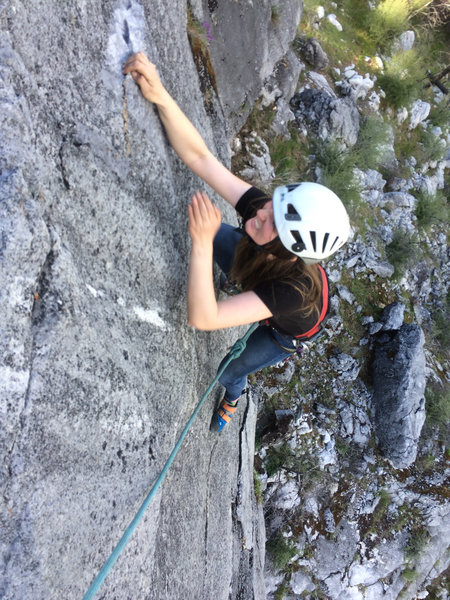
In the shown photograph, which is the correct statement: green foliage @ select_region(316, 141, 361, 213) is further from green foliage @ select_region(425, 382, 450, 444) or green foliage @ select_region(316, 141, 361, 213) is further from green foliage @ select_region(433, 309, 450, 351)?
green foliage @ select_region(425, 382, 450, 444)

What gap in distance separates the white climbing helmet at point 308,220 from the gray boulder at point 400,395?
4.10m

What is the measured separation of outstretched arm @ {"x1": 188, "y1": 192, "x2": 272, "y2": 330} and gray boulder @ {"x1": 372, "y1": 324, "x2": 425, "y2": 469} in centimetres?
425

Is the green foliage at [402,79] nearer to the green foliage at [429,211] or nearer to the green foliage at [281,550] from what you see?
the green foliage at [429,211]

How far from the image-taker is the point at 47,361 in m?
1.45

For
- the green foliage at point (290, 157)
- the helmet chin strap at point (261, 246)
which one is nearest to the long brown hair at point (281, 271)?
the helmet chin strap at point (261, 246)

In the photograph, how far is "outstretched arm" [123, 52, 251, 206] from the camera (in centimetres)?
198

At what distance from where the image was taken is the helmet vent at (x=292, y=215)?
6.72ft

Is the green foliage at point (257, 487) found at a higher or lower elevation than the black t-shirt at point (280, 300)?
lower

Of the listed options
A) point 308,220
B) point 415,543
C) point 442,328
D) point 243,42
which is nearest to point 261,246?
point 308,220

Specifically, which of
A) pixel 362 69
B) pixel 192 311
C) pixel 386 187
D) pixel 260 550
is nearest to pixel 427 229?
pixel 386 187

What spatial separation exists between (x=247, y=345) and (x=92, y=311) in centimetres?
148

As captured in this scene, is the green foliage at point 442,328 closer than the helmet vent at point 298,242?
No

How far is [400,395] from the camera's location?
217 inches

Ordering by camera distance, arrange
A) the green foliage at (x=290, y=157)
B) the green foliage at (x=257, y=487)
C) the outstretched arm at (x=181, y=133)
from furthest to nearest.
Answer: the green foliage at (x=290, y=157)
the green foliage at (x=257, y=487)
the outstretched arm at (x=181, y=133)
